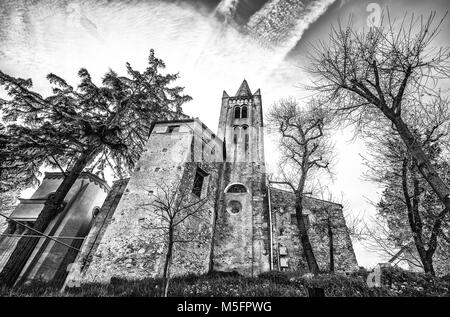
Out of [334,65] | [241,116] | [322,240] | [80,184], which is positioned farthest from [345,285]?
[241,116]

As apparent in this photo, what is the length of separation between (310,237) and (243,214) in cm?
529

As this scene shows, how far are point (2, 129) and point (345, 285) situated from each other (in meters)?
15.0

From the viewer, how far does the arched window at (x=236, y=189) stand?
13.6m

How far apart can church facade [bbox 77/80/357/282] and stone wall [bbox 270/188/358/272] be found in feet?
0.20

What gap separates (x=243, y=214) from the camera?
41.1 ft

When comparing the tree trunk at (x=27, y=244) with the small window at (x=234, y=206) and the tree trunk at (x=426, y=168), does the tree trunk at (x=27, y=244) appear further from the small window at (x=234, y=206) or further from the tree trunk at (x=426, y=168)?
the tree trunk at (x=426, y=168)

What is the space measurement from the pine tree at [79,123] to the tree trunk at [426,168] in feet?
37.5

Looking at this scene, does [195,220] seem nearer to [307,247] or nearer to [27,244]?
[307,247]

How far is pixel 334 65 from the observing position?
588 cm

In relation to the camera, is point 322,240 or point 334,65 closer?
point 334,65

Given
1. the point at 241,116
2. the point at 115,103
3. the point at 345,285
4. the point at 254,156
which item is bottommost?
the point at 345,285

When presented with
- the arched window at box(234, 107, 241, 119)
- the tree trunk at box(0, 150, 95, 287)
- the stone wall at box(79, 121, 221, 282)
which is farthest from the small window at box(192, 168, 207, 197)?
the arched window at box(234, 107, 241, 119)

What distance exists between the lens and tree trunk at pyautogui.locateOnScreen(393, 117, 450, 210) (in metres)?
4.62

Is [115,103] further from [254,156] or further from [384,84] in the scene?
[384,84]
